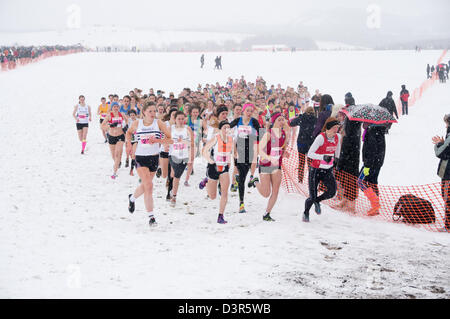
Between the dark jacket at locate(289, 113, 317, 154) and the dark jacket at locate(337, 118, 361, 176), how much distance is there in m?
1.39

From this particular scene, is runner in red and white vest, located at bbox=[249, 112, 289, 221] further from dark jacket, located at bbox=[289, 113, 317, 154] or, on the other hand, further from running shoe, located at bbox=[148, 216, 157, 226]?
running shoe, located at bbox=[148, 216, 157, 226]

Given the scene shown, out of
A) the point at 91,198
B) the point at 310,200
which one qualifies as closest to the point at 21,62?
the point at 91,198

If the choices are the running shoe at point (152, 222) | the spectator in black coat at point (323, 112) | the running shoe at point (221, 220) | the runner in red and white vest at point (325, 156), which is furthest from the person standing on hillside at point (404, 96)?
the running shoe at point (152, 222)

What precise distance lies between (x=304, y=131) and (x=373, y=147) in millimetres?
2307

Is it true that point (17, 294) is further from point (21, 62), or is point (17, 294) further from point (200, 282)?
point (21, 62)

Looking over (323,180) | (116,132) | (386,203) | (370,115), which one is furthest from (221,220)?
(116,132)

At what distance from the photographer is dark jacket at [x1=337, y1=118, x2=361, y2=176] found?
809cm

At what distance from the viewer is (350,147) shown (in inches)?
320

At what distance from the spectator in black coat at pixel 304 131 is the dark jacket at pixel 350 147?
1.39 m

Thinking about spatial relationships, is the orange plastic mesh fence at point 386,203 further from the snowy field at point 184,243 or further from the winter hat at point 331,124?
the winter hat at point 331,124

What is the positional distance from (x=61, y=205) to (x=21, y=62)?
135ft

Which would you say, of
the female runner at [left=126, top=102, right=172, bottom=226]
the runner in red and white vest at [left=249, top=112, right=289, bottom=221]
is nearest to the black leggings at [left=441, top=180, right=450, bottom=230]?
the runner in red and white vest at [left=249, top=112, right=289, bottom=221]

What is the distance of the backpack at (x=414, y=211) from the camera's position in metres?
7.49

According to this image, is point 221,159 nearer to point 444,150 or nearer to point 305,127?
point 305,127
